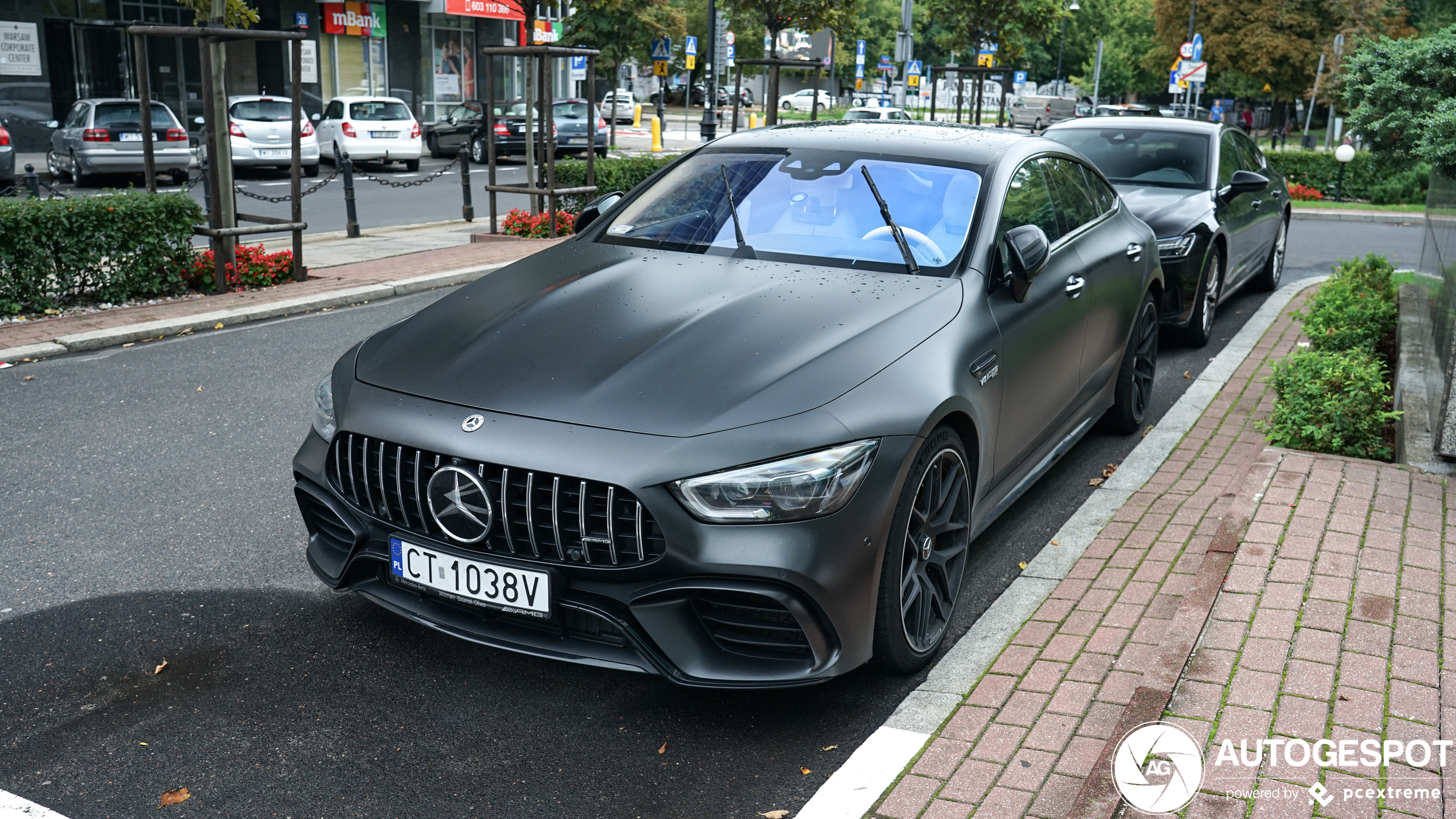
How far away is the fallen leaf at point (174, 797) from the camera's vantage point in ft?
10.1

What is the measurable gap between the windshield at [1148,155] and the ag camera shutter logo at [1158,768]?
724 centimetres

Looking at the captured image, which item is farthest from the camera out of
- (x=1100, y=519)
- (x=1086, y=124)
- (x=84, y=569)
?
(x=1086, y=124)

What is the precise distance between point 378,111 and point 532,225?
14.2 meters

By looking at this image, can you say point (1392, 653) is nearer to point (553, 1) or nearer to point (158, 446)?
point (158, 446)

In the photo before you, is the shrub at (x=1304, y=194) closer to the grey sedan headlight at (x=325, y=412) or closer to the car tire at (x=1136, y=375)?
the car tire at (x=1136, y=375)

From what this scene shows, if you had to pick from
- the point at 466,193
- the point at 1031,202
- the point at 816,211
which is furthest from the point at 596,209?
the point at 466,193

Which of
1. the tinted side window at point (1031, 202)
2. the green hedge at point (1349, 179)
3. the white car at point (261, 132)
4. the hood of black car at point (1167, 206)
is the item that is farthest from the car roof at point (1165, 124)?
the white car at point (261, 132)

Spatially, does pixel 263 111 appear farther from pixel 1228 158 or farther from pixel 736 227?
pixel 736 227

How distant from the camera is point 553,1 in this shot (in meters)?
28.1

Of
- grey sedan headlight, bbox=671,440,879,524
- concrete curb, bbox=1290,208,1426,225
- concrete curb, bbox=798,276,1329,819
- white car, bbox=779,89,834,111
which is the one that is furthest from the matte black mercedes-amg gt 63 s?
white car, bbox=779,89,834,111

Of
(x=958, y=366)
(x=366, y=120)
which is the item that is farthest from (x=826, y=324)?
(x=366, y=120)

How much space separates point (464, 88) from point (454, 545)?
40.5 meters

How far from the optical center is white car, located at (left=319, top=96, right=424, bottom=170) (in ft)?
87.6

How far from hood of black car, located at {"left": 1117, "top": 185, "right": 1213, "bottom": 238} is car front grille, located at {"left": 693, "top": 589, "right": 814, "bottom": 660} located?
6150mm
